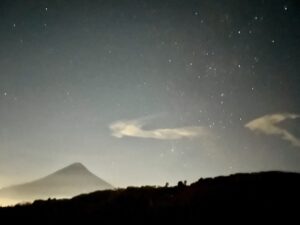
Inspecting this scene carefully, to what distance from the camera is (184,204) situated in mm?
16625

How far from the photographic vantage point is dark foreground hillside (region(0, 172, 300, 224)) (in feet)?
49.0

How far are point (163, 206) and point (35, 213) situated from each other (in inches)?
298

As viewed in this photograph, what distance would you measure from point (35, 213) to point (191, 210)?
9.05 meters

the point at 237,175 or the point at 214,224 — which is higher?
the point at 237,175

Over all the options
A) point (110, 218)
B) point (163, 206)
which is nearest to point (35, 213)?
point (110, 218)

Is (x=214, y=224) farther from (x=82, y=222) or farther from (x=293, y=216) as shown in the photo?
(x=82, y=222)

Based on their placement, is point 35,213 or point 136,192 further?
point 136,192

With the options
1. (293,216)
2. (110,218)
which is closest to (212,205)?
(293,216)

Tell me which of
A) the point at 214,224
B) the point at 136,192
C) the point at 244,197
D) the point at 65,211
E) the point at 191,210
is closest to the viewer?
the point at 214,224

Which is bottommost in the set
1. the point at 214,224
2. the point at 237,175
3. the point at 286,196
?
the point at 214,224

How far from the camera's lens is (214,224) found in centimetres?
1376

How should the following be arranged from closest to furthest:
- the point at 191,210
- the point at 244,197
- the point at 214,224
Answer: the point at 214,224
the point at 191,210
the point at 244,197

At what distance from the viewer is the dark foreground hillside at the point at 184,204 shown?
49.0 feet

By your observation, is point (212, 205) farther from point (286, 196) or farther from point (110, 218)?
point (110, 218)
